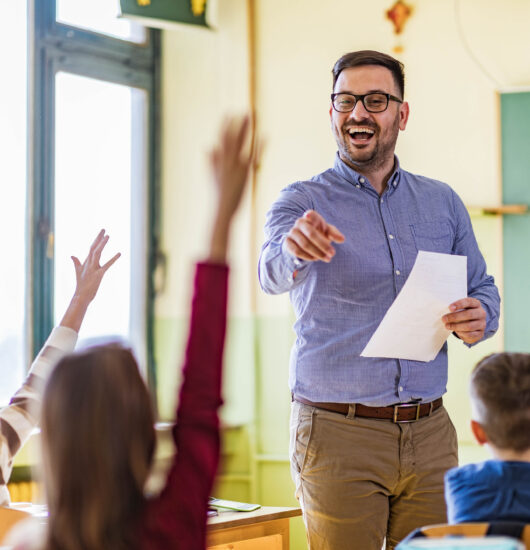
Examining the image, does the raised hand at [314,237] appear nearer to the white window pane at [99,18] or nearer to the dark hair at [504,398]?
the dark hair at [504,398]

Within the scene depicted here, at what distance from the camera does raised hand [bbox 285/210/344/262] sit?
1.63 metres

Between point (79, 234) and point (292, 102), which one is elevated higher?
point (292, 102)

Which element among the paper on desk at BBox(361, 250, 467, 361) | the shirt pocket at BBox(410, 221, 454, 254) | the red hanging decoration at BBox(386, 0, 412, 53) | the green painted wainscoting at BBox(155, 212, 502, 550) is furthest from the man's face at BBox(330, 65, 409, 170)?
the green painted wainscoting at BBox(155, 212, 502, 550)

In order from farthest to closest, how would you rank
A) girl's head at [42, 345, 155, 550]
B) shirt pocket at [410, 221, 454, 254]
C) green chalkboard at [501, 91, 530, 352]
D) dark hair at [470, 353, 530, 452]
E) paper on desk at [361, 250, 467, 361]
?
green chalkboard at [501, 91, 530, 352] → shirt pocket at [410, 221, 454, 254] → paper on desk at [361, 250, 467, 361] → dark hair at [470, 353, 530, 452] → girl's head at [42, 345, 155, 550]

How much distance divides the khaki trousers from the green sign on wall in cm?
239

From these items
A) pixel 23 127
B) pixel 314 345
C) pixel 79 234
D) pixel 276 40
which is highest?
pixel 276 40

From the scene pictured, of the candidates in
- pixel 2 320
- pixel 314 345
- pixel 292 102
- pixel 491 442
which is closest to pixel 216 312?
pixel 491 442

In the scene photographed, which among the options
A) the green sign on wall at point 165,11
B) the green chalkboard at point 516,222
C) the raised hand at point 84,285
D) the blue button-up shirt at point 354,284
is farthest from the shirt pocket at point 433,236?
the green sign on wall at point 165,11

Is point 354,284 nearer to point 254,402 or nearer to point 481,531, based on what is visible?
point 481,531

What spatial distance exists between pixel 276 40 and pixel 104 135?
94 cm

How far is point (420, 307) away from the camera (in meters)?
1.96

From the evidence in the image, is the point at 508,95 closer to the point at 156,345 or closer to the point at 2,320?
the point at 156,345

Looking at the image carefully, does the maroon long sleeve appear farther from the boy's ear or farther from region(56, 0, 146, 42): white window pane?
region(56, 0, 146, 42): white window pane

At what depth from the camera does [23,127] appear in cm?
362
